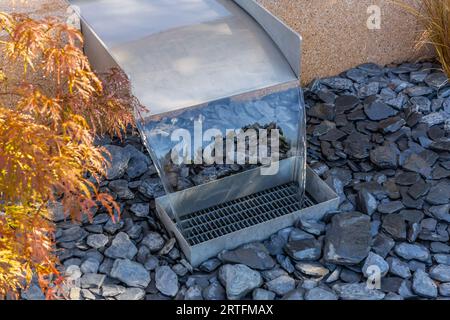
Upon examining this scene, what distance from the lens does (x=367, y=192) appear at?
327cm

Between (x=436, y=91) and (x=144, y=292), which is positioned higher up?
(x=436, y=91)

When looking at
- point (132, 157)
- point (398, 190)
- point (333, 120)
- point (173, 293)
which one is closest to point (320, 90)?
point (333, 120)

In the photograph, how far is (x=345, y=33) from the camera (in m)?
4.23

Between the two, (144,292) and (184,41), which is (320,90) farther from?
(144,292)

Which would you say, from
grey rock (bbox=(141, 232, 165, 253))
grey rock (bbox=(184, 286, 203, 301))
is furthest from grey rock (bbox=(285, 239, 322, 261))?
grey rock (bbox=(141, 232, 165, 253))

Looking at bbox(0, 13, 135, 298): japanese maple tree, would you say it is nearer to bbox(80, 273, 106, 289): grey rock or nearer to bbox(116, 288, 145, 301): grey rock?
bbox(80, 273, 106, 289): grey rock

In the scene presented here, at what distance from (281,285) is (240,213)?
522mm

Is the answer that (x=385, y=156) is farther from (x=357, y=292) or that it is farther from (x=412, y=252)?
(x=357, y=292)

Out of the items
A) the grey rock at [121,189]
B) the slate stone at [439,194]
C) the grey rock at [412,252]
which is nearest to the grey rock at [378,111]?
the slate stone at [439,194]

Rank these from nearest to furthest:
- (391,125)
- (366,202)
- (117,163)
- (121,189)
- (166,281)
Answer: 1. (166,281)
2. (366,202)
3. (121,189)
4. (117,163)
5. (391,125)

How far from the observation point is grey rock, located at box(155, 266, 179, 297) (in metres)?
2.83

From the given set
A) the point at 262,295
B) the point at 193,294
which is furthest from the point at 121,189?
the point at 262,295

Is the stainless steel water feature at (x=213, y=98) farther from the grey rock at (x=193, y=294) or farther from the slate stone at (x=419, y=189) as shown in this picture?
the slate stone at (x=419, y=189)

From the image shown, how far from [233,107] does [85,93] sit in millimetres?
1009
